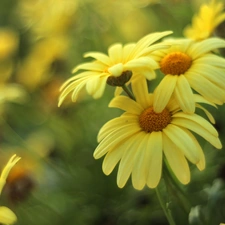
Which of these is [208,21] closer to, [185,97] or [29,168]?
[185,97]

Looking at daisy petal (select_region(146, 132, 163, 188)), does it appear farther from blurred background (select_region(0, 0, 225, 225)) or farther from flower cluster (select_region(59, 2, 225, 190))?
blurred background (select_region(0, 0, 225, 225))

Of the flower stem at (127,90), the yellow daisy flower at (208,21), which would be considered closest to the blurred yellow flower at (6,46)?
the yellow daisy flower at (208,21)

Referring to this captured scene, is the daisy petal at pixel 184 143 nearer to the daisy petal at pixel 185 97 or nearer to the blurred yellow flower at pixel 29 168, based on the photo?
the daisy petal at pixel 185 97

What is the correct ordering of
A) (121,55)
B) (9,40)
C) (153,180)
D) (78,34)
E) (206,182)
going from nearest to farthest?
(153,180), (121,55), (206,182), (78,34), (9,40)

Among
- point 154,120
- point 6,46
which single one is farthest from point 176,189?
point 6,46

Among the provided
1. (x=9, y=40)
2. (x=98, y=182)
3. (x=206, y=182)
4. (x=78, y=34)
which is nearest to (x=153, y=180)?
(x=206, y=182)

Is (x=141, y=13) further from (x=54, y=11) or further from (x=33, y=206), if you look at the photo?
(x=33, y=206)

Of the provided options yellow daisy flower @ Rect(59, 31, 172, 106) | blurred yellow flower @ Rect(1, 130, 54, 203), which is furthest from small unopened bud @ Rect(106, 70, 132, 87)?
blurred yellow flower @ Rect(1, 130, 54, 203)
